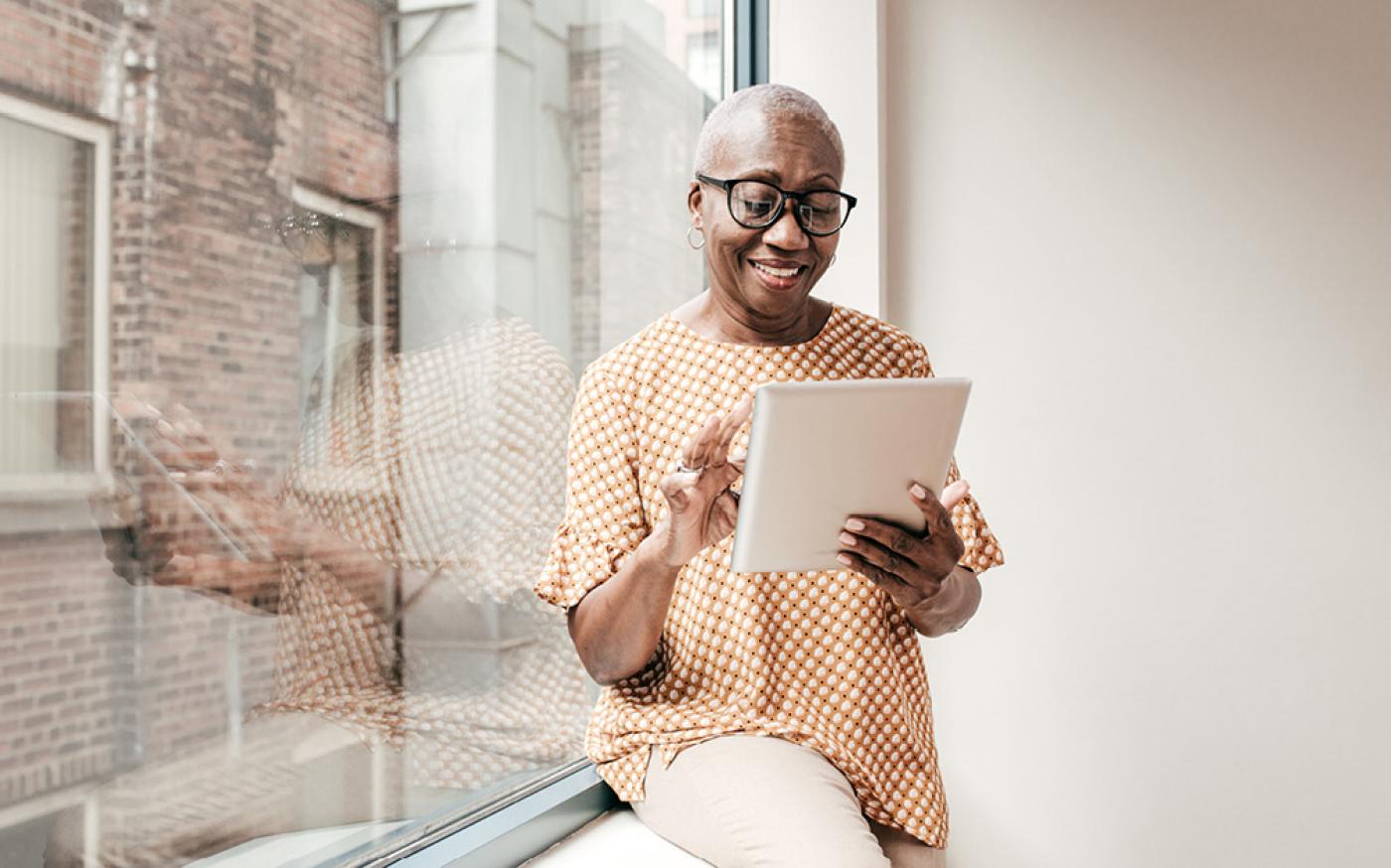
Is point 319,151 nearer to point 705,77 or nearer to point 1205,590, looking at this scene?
point 705,77

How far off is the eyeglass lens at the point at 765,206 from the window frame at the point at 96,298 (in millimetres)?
755

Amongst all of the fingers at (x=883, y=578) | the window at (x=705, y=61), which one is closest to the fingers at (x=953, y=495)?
the fingers at (x=883, y=578)

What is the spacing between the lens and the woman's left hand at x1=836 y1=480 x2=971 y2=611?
1339 millimetres

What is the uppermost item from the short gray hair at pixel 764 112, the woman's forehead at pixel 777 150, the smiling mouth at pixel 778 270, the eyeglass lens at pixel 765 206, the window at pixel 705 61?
the window at pixel 705 61

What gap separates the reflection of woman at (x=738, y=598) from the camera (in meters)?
1.43

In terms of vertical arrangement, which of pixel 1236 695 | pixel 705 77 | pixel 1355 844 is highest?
pixel 705 77

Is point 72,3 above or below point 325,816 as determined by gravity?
above

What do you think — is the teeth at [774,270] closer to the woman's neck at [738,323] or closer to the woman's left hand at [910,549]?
the woman's neck at [738,323]

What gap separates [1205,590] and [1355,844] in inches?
22.7

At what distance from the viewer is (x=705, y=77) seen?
8.45 feet

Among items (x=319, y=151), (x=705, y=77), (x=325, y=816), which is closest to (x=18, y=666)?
(x=325, y=816)

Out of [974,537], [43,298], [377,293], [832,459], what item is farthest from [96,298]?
[974,537]

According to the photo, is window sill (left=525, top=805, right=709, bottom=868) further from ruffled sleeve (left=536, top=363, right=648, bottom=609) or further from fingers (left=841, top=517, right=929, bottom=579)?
fingers (left=841, top=517, right=929, bottom=579)

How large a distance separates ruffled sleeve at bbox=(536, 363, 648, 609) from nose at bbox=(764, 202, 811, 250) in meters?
0.28
